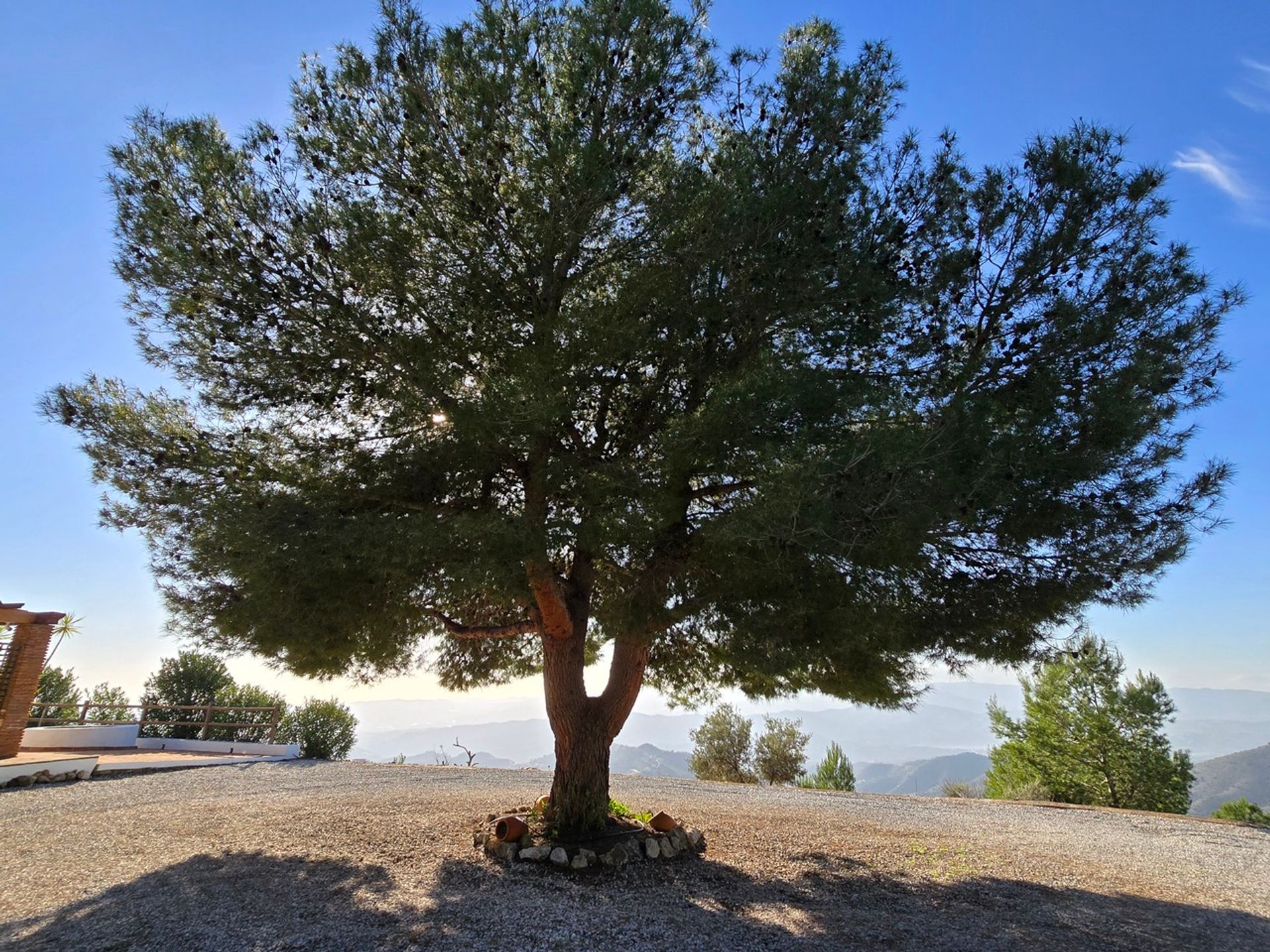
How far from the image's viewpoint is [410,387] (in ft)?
20.7

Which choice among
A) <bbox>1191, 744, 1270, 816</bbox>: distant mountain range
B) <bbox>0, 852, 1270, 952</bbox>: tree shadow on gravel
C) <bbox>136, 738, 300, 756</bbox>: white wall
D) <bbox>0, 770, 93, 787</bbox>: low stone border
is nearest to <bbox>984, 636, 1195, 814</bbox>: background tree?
<bbox>0, 852, 1270, 952</bbox>: tree shadow on gravel

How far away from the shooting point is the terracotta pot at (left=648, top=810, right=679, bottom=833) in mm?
7556

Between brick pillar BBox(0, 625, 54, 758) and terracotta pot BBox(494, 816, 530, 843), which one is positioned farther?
brick pillar BBox(0, 625, 54, 758)

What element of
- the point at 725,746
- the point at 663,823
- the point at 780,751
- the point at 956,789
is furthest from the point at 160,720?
the point at 956,789

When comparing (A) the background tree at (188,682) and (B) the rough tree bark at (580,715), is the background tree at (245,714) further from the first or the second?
(B) the rough tree bark at (580,715)

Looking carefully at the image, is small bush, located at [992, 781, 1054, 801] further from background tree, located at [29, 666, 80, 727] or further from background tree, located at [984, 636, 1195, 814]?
background tree, located at [29, 666, 80, 727]

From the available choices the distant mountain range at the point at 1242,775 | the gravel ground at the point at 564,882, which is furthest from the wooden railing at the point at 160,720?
the distant mountain range at the point at 1242,775

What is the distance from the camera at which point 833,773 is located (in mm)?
18453

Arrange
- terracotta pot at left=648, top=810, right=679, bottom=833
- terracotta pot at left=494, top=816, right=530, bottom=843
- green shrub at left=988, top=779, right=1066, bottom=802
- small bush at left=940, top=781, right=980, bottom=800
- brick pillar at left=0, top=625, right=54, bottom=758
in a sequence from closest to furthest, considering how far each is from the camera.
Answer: terracotta pot at left=494, top=816, right=530, bottom=843, terracotta pot at left=648, top=810, right=679, bottom=833, brick pillar at left=0, top=625, right=54, bottom=758, small bush at left=940, top=781, right=980, bottom=800, green shrub at left=988, top=779, right=1066, bottom=802

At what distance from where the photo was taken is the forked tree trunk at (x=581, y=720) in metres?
7.25

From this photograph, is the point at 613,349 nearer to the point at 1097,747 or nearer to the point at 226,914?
the point at 226,914

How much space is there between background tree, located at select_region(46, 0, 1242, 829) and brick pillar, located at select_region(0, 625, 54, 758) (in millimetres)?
7986

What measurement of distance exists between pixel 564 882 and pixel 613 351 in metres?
4.58

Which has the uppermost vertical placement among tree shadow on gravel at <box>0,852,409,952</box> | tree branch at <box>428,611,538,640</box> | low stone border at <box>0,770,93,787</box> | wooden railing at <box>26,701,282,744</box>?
tree branch at <box>428,611,538,640</box>
